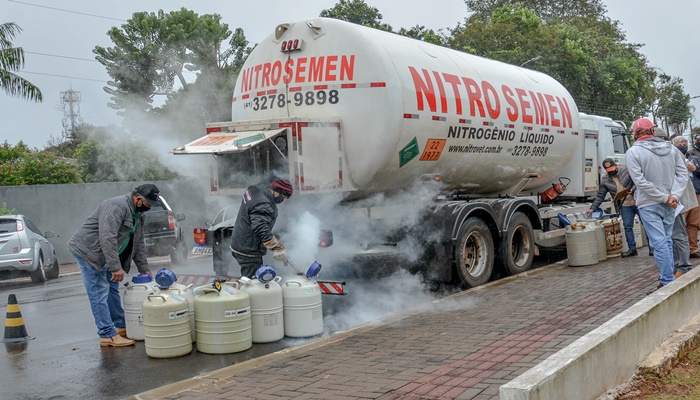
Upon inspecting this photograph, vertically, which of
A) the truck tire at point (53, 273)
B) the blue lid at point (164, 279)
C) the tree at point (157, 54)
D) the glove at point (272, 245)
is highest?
the tree at point (157, 54)

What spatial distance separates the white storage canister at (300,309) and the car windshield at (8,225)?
856 cm

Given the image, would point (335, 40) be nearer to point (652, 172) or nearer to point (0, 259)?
point (652, 172)

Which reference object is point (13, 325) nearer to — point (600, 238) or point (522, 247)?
point (522, 247)

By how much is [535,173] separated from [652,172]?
429 centimetres

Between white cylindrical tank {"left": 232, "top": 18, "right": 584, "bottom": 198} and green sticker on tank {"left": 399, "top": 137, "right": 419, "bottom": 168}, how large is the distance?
14 millimetres

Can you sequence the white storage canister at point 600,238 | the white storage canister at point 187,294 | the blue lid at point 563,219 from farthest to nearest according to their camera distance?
the blue lid at point 563,219, the white storage canister at point 600,238, the white storage canister at point 187,294

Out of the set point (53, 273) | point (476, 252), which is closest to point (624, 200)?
point (476, 252)

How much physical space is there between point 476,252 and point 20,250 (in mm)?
8611

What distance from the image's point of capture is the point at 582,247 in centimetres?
1072

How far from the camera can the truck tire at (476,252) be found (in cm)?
922

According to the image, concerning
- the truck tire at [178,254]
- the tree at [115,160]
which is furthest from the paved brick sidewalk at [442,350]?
the tree at [115,160]

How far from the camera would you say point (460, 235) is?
8.96 metres

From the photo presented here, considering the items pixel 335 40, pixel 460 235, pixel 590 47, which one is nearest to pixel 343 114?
pixel 335 40

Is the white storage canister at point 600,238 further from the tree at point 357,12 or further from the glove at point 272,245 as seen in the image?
the tree at point 357,12
